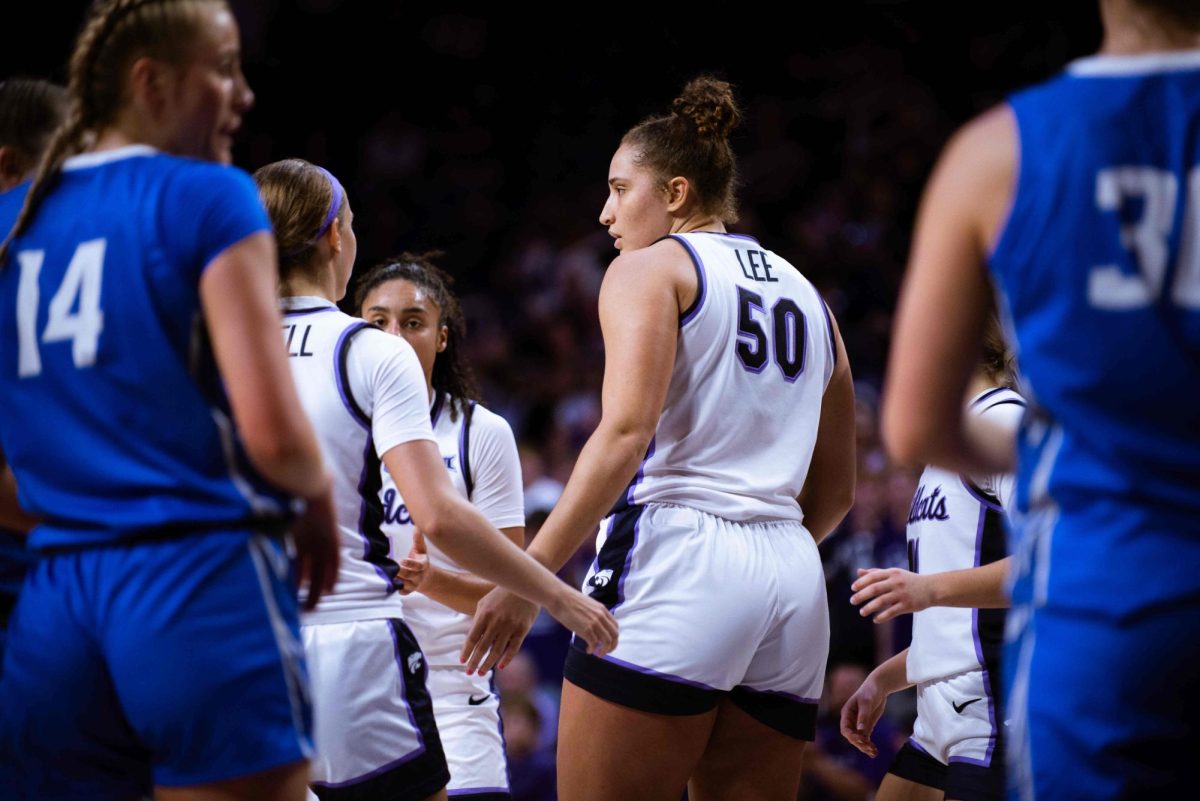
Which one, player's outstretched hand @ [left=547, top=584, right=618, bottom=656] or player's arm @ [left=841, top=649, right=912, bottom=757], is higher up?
player's outstretched hand @ [left=547, top=584, right=618, bottom=656]

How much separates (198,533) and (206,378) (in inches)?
9.7

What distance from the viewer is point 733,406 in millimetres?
3426

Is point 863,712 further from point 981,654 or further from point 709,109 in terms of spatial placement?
point 709,109

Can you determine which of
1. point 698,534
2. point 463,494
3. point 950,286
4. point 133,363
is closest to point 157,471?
point 133,363

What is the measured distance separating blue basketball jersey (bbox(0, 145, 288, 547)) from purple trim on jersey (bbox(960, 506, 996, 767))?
87.6 inches

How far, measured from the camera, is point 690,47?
40.0 ft

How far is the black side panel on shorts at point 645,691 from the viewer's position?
127 inches

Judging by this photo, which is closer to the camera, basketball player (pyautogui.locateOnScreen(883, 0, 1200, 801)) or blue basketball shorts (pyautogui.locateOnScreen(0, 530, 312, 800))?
basketball player (pyautogui.locateOnScreen(883, 0, 1200, 801))

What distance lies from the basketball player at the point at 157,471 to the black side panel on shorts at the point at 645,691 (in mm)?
1215

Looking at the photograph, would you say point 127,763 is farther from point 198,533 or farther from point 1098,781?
point 1098,781

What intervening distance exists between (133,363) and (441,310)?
109 inches

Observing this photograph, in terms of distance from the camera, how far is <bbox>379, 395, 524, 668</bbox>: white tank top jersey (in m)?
4.41

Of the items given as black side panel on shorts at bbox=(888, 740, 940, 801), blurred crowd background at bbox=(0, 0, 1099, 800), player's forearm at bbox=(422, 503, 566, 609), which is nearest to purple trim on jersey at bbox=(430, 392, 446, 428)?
player's forearm at bbox=(422, 503, 566, 609)

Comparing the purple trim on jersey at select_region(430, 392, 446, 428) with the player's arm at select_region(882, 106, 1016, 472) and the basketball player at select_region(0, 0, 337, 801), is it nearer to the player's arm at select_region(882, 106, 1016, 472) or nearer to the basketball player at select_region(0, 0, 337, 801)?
the basketball player at select_region(0, 0, 337, 801)
